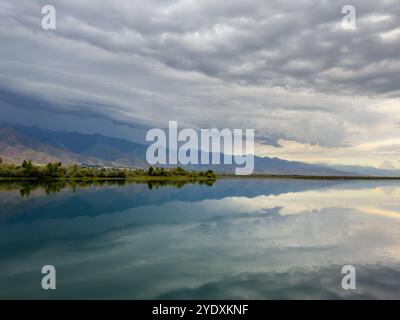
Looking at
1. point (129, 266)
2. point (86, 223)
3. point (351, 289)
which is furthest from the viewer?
point (86, 223)

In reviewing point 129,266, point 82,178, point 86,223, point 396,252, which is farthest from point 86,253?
point 82,178

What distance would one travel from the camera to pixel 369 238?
41312mm

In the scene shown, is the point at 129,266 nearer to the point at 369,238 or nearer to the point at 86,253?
the point at 86,253

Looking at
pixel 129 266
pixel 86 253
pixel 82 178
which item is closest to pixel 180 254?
pixel 129 266

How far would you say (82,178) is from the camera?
190250 mm

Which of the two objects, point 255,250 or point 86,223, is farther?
point 86,223

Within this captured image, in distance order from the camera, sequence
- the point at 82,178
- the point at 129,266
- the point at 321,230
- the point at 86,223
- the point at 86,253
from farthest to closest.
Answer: the point at 82,178 → the point at 86,223 → the point at 321,230 → the point at 86,253 → the point at 129,266

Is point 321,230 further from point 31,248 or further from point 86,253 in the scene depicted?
point 31,248

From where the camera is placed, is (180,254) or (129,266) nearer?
(129,266)

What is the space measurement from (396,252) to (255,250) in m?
13.3

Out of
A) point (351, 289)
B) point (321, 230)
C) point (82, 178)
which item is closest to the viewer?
point (351, 289)
